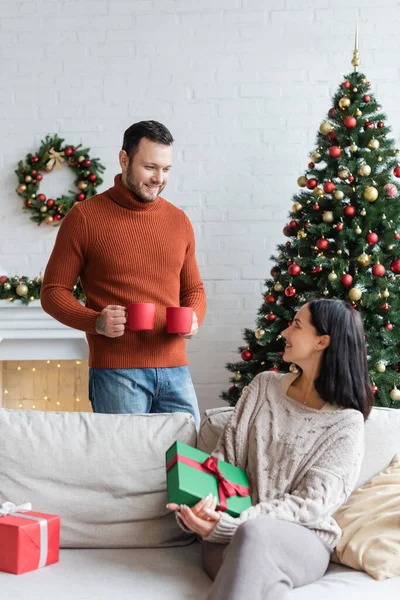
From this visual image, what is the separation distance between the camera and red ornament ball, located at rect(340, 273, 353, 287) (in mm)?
3255

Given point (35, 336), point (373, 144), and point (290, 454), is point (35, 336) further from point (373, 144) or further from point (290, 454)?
point (290, 454)

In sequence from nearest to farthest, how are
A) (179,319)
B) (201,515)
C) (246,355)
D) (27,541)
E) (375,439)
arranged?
(201,515)
(27,541)
(375,439)
(179,319)
(246,355)

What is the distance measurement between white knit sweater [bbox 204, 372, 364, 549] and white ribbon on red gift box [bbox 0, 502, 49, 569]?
45 centimetres

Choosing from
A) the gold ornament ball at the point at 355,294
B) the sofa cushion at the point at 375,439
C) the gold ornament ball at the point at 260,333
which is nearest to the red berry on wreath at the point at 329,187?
the gold ornament ball at the point at 355,294

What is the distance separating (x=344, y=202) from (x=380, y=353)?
691 millimetres

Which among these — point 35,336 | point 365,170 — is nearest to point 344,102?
point 365,170

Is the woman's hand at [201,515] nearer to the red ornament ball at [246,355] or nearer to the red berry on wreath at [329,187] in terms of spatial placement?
the red ornament ball at [246,355]

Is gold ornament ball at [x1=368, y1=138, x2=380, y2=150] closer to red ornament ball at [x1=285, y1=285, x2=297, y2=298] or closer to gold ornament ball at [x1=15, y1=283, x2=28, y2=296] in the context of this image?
red ornament ball at [x1=285, y1=285, x2=297, y2=298]

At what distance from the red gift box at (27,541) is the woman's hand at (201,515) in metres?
0.39

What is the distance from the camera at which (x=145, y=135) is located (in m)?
2.43

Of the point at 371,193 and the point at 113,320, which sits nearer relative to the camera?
the point at 113,320

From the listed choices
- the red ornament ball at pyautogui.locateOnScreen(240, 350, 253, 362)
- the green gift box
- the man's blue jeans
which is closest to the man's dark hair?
the man's blue jeans

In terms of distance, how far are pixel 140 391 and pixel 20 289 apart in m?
1.81

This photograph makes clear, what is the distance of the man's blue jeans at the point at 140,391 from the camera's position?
2.47 m
